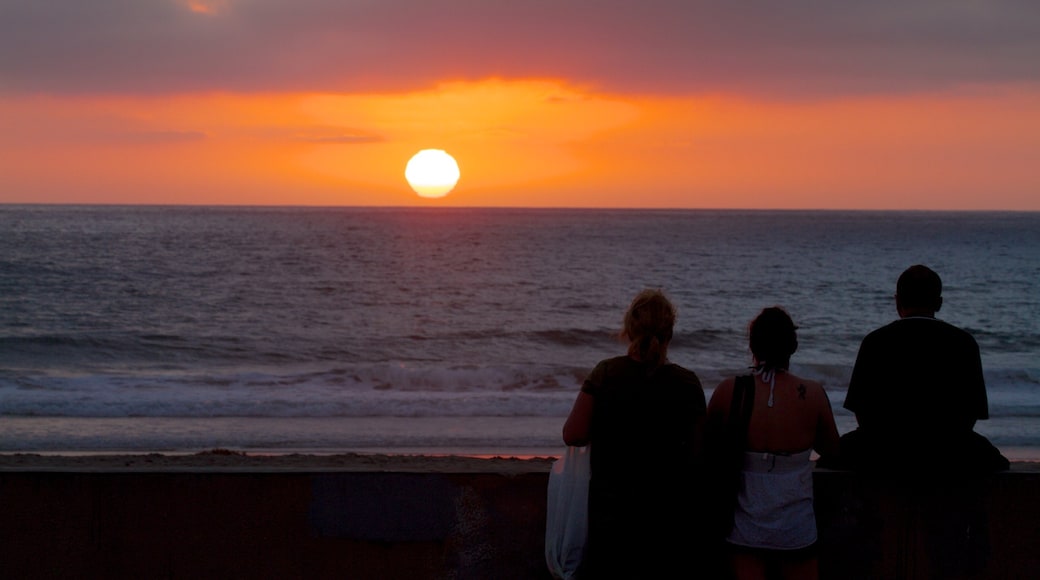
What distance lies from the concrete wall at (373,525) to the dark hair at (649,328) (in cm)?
94

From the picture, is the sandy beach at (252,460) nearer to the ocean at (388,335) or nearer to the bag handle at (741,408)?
the ocean at (388,335)

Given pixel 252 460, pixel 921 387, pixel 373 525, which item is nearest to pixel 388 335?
pixel 252 460

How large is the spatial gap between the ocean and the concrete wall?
25.9ft

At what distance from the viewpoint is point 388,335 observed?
27.8 metres

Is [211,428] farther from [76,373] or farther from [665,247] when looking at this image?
[665,247]

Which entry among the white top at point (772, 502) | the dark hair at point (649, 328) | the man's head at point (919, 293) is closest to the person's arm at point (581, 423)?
the dark hair at point (649, 328)

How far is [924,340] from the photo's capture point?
3449 mm

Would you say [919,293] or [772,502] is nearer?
[772,502]

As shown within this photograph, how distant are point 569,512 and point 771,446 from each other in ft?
2.45

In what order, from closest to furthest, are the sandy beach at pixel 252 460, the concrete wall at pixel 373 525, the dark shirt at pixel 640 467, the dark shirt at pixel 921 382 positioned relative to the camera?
the dark shirt at pixel 640 467
the dark shirt at pixel 921 382
the concrete wall at pixel 373 525
the sandy beach at pixel 252 460

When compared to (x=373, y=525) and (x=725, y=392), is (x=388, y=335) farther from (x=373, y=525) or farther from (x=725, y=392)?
(x=725, y=392)

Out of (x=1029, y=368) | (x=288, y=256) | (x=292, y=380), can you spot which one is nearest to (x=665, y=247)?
(x=288, y=256)

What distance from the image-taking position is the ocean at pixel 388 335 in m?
13.5

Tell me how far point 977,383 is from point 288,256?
61.9 m
